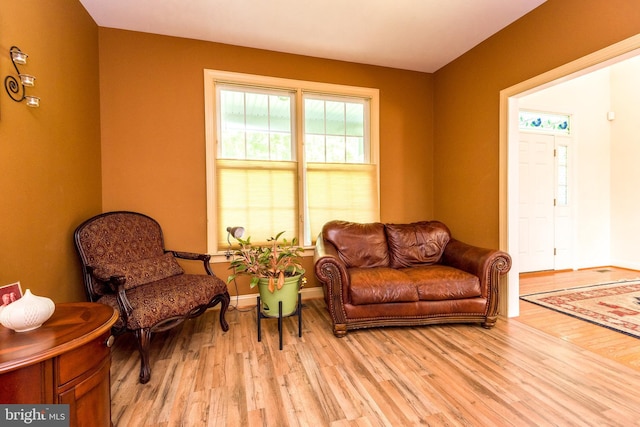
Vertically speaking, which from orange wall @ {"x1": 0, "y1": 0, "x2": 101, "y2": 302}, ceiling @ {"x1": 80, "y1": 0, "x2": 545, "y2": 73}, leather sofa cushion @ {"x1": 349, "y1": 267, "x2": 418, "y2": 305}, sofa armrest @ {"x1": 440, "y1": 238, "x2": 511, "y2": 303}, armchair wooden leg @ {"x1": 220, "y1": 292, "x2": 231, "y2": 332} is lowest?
armchair wooden leg @ {"x1": 220, "y1": 292, "x2": 231, "y2": 332}

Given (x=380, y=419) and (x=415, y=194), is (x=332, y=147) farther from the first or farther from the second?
(x=380, y=419)

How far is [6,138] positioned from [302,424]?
2213 millimetres

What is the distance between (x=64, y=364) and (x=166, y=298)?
38.5 inches

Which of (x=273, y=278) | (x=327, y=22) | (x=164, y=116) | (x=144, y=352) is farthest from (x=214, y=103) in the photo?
(x=144, y=352)

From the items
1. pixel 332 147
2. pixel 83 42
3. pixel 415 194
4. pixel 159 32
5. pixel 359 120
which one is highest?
pixel 159 32

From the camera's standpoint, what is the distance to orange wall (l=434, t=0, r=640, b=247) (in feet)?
7.04

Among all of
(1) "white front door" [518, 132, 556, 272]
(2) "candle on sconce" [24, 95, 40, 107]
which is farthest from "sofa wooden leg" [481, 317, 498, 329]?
(2) "candle on sconce" [24, 95, 40, 107]

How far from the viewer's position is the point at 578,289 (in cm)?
364

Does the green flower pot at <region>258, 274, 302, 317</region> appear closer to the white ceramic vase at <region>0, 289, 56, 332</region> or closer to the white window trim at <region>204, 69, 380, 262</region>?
the white window trim at <region>204, 69, 380, 262</region>

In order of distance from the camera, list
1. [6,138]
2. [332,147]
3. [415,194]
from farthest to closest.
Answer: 1. [415,194]
2. [332,147]
3. [6,138]

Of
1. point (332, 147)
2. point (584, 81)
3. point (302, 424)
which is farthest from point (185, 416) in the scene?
point (584, 81)

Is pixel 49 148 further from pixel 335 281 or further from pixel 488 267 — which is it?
pixel 488 267

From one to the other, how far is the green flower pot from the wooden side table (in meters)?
1.17

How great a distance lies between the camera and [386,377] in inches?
74.5
